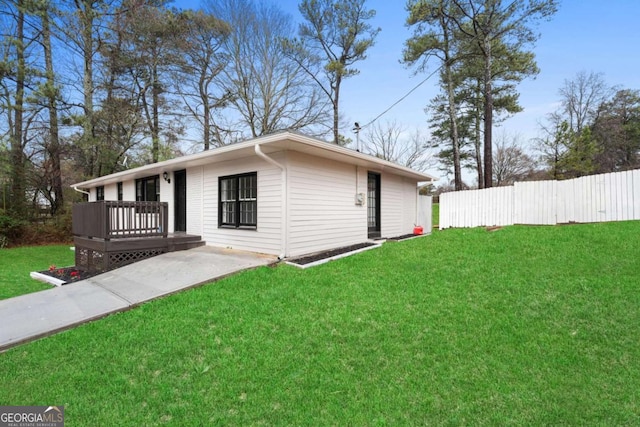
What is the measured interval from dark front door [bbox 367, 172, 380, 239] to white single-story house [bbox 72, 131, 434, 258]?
0.03m

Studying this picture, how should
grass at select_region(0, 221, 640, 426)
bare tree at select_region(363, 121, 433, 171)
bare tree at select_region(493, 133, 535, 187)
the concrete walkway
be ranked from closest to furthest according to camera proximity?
grass at select_region(0, 221, 640, 426) < the concrete walkway < bare tree at select_region(363, 121, 433, 171) < bare tree at select_region(493, 133, 535, 187)

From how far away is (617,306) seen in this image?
3.59 m

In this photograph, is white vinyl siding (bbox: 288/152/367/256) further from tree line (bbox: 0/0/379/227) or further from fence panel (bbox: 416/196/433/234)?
tree line (bbox: 0/0/379/227)

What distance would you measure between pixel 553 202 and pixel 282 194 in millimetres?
7202

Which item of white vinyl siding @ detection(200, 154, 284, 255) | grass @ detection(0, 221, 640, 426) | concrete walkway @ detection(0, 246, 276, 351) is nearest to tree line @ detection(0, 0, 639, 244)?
white vinyl siding @ detection(200, 154, 284, 255)

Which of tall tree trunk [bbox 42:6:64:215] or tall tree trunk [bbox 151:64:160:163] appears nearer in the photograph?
tall tree trunk [bbox 42:6:64:215]

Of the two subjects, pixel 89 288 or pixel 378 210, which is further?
pixel 378 210

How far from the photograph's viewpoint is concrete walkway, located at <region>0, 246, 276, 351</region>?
13.2 ft

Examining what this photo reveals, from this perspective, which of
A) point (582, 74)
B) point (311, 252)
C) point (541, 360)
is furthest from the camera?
point (582, 74)

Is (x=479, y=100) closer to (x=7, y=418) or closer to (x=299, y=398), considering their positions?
(x=299, y=398)

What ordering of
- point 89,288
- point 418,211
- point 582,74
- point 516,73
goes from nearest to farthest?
point 89,288 → point 418,211 → point 516,73 → point 582,74

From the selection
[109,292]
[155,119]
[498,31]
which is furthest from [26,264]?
[498,31]

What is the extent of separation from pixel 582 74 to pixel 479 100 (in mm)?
9194

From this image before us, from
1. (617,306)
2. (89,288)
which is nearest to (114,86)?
(89,288)
